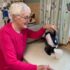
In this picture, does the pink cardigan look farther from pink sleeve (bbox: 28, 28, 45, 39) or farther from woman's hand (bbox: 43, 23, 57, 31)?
woman's hand (bbox: 43, 23, 57, 31)

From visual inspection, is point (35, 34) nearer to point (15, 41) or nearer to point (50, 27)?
point (50, 27)

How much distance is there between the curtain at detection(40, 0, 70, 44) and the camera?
5.23 feet

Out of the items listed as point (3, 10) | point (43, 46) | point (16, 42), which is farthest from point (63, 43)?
point (3, 10)

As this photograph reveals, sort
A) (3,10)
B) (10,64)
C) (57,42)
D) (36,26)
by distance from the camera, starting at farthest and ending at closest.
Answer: (3,10) → (36,26) → (57,42) → (10,64)

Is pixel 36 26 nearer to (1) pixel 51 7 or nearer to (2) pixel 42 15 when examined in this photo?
(2) pixel 42 15

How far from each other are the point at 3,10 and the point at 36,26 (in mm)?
444

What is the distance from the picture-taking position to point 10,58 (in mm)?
1357

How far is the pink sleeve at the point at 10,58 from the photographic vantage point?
1.36 meters

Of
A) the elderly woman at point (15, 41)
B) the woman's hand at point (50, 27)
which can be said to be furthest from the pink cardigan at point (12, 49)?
the woman's hand at point (50, 27)

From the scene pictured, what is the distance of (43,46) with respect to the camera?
5.78 ft

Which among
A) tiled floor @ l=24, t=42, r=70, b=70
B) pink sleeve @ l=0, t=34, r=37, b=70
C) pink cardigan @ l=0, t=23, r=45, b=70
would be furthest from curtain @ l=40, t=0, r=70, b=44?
pink sleeve @ l=0, t=34, r=37, b=70

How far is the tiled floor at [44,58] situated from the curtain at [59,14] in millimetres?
154

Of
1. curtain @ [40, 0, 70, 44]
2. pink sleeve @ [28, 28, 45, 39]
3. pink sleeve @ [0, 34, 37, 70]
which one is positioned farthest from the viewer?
pink sleeve @ [28, 28, 45, 39]

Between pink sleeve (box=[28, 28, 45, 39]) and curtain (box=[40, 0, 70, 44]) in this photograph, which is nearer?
curtain (box=[40, 0, 70, 44])
